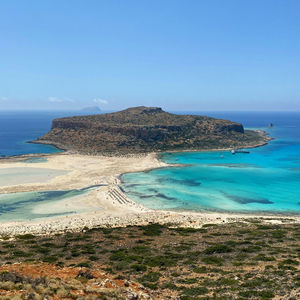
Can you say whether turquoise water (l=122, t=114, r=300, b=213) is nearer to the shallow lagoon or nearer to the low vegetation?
the low vegetation

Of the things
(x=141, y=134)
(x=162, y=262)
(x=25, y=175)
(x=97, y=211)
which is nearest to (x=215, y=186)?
(x=97, y=211)

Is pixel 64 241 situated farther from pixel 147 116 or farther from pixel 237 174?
pixel 147 116

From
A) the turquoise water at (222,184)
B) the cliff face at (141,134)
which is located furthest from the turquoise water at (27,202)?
the cliff face at (141,134)

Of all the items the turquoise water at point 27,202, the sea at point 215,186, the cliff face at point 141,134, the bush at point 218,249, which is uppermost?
the cliff face at point 141,134

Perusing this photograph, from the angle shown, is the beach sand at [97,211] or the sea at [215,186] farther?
the sea at [215,186]

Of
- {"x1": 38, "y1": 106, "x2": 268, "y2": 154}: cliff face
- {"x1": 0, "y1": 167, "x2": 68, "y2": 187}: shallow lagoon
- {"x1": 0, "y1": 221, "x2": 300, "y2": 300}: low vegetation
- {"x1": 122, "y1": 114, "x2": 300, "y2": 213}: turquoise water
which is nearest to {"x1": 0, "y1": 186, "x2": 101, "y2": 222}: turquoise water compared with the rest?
{"x1": 0, "y1": 167, "x2": 68, "y2": 187}: shallow lagoon

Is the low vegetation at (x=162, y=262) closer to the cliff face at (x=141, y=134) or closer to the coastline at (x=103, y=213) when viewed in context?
the coastline at (x=103, y=213)
